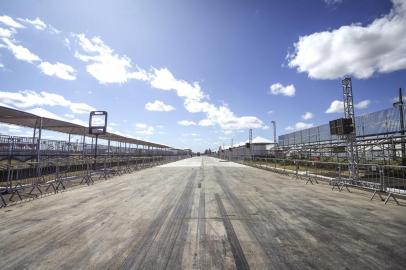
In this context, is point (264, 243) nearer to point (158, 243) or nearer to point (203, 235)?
point (203, 235)

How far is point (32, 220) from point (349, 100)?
73.5ft

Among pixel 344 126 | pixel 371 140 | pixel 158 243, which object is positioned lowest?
pixel 158 243

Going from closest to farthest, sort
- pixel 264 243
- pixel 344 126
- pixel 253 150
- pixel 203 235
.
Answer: pixel 264 243, pixel 203 235, pixel 344 126, pixel 253 150

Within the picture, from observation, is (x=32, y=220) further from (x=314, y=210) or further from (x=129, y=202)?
(x=314, y=210)

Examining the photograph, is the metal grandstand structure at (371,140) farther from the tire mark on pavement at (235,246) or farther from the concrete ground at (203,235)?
the tire mark on pavement at (235,246)

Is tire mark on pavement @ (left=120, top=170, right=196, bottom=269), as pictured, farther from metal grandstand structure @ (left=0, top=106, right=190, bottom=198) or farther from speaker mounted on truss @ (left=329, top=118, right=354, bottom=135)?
speaker mounted on truss @ (left=329, top=118, right=354, bottom=135)

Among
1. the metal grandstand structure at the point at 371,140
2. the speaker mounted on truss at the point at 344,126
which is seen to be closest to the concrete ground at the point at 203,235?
the speaker mounted on truss at the point at 344,126

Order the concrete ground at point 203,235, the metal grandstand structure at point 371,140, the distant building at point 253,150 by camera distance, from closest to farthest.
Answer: the concrete ground at point 203,235
the metal grandstand structure at point 371,140
the distant building at point 253,150

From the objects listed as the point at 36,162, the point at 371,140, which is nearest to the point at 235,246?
the point at 36,162

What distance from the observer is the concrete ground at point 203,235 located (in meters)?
4.50

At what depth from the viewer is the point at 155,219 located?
7.39 m

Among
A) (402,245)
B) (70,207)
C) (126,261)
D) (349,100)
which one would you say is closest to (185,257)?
(126,261)

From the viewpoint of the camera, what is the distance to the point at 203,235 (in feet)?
19.5

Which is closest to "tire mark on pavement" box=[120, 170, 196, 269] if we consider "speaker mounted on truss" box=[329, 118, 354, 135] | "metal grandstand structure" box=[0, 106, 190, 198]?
"metal grandstand structure" box=[0, 106, 190, 198]
